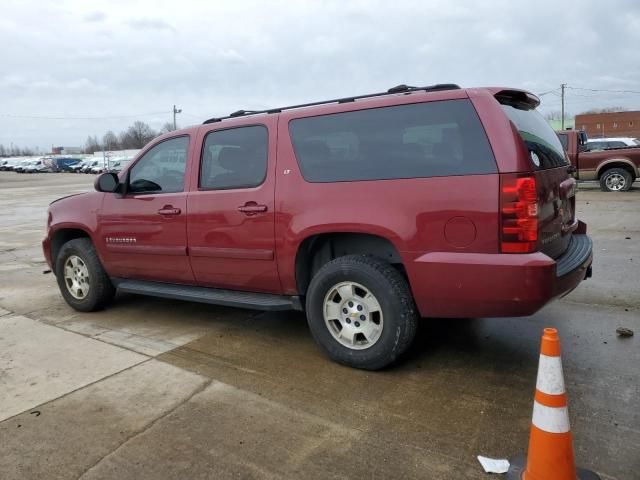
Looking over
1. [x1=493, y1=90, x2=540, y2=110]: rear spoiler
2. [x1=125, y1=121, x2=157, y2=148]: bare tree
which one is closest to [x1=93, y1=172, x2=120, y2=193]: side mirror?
[x1=493, y1=90, x2=540, y2=110]: rear spoiler

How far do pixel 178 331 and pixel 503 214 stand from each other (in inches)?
119

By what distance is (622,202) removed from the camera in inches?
538

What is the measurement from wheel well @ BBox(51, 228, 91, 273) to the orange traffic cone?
482cm

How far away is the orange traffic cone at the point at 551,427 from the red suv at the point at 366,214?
85 centimetres

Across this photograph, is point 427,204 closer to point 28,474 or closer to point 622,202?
point 28,474

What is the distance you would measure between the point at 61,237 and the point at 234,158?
259 cm

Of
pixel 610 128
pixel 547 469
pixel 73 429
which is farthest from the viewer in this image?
pixel 610 128

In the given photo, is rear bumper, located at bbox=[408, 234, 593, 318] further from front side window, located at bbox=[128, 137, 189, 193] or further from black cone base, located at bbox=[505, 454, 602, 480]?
front side window, located at bbox=[128, 137, 189, 193]

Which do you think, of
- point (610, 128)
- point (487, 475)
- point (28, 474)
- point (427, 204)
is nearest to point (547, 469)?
point (487, 475)

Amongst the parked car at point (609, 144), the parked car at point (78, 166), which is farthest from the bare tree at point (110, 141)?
the parked car at point (609, 144)

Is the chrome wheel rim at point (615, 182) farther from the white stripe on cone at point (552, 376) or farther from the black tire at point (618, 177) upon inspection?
the white stripe on cone at point (552, 376)

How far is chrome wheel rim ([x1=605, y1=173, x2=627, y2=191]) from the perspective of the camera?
16516mm

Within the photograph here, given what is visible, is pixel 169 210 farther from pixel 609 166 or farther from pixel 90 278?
pixel 609 166

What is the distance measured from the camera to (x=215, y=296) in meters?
4.54
